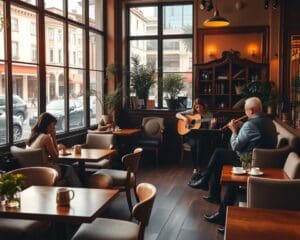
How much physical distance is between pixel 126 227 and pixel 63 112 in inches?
173

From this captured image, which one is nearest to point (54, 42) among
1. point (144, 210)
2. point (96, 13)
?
point (96, 13)

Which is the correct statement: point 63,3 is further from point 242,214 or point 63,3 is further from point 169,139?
point 242,214

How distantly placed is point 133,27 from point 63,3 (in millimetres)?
2593

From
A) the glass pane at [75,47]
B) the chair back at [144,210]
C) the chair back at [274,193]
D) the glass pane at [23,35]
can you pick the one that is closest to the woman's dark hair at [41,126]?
the glass pane at [23,35]

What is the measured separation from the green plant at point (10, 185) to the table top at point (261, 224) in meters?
1.44

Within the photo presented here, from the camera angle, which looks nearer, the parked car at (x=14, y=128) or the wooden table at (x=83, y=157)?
the wooden table at (x=83, y=157)

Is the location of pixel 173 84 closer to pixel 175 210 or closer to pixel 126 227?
pixel 175 210

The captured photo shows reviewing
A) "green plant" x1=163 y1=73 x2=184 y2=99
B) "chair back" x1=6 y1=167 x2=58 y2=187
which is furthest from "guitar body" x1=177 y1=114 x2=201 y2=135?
"chair back" x1=6 y1=167 x2=58 y2=187

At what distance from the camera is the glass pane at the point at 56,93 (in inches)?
255

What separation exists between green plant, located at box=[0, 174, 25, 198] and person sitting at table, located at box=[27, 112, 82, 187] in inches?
75.1

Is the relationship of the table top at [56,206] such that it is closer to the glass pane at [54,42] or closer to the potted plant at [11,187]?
the potted plant at [11,187]

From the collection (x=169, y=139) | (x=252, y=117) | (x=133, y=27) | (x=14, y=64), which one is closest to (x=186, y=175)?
(x=169, y=139)

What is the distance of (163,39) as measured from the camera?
362 inches

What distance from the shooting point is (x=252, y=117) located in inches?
187
